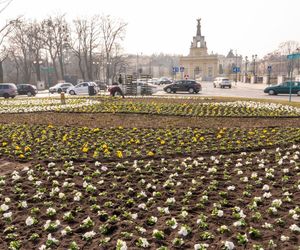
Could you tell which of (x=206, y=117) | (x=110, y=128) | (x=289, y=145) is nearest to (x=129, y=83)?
(x=206, y=117)

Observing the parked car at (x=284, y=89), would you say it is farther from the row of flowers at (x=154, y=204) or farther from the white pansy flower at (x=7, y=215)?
the white pansy flower at (x=7, y=215)

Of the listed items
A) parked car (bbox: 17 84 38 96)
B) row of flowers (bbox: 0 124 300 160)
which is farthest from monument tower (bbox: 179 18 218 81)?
row of flowers (bbox: 0 124 300 160)

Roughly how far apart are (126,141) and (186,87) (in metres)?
28.6

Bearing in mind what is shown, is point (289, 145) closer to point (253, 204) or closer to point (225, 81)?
point (253, 204)

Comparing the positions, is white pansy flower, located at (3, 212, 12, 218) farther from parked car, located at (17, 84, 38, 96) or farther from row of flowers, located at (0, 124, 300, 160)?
parked car, located at (17, 84, 38, 96)

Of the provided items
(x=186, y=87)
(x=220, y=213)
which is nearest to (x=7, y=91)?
(x=186, y=87)

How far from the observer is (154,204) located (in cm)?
528

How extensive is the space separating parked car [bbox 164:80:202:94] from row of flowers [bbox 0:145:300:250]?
98.3 feet

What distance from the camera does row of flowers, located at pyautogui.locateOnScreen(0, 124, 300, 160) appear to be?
27.8ft

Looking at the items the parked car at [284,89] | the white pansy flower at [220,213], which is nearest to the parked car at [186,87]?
the parked car at [284,89]

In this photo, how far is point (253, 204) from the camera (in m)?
5.11

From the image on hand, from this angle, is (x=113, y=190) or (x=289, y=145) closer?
(x=113, y=190)

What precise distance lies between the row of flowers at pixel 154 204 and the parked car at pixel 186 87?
29947 millimetres

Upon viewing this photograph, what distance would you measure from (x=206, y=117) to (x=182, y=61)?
8990 centimetres
